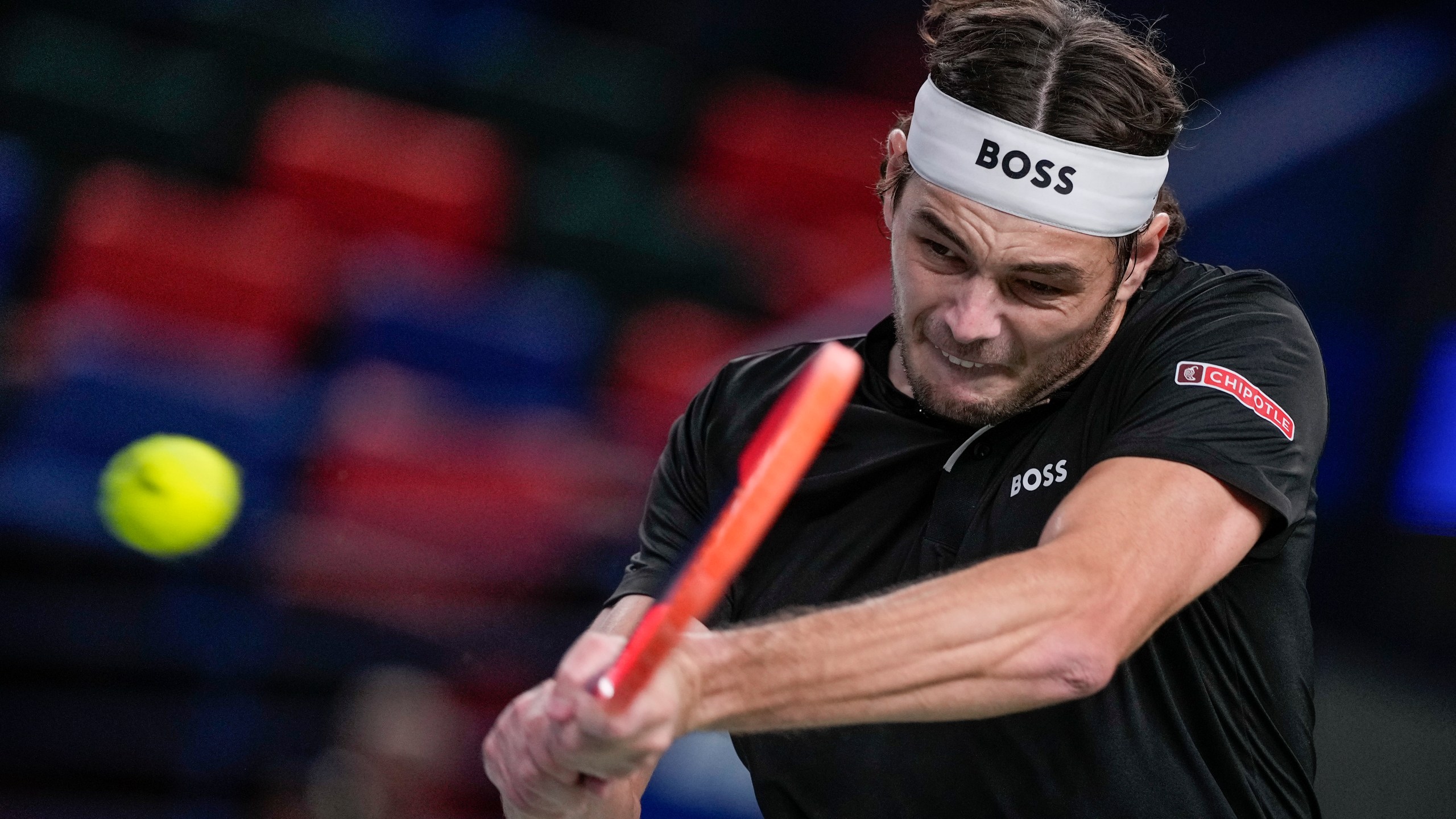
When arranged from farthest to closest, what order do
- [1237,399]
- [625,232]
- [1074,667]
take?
[625,232] → [1237,399] → [1074,667]

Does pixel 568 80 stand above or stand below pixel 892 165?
above

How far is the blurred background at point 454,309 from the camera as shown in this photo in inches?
142

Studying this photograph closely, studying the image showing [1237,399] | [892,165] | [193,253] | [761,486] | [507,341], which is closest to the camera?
[761,486]

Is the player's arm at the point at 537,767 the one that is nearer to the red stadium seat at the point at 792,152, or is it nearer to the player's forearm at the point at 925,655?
the player's forearm at the point at 925,655

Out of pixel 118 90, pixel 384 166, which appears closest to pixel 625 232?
pixel 384 166

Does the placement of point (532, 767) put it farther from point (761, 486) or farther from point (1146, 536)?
point (1146, 536)

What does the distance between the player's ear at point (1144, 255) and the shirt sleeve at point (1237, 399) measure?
14cm

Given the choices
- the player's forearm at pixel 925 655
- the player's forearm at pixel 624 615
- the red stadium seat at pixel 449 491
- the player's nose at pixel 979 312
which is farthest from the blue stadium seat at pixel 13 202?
the player's forearm at pixel 925 655

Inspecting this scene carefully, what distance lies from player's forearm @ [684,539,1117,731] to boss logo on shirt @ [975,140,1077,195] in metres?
0.59

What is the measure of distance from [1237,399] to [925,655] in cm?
54

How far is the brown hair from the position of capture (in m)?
1.84

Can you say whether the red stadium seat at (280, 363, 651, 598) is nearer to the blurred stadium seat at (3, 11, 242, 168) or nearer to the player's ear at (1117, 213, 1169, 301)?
Answer: the blurred stadium seat at (3, 11, 242, 168)

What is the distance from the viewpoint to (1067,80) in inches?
72.4

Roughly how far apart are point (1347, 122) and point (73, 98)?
3425 mm
